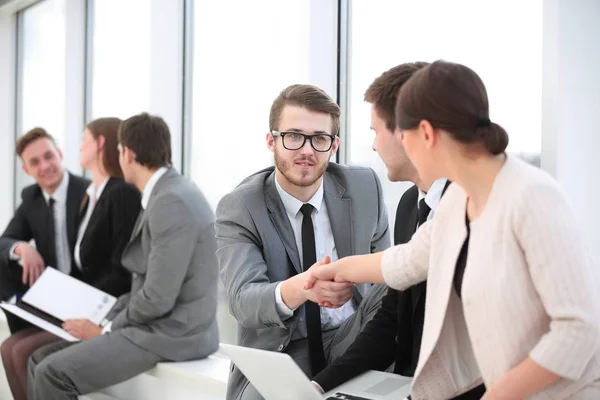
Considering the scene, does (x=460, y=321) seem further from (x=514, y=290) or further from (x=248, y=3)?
(x=248, y=3)

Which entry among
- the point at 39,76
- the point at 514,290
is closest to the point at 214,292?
the point at 514,290

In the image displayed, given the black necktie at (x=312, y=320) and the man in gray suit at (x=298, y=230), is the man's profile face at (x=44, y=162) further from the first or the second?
the black necktie at (x=312, y=320)

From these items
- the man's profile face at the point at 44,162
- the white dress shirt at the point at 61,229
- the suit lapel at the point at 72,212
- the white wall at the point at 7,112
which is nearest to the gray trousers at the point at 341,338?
the suit lapel at the point at 72,212

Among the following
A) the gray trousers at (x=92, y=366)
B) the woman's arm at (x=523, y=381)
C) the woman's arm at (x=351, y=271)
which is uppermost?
the woman's arm at (x=351, y=271)

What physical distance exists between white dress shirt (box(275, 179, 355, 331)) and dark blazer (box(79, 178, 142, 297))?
5.84 feet

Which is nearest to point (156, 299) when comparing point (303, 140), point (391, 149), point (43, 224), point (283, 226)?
point (283, 226)

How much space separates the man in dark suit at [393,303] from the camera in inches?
80.3

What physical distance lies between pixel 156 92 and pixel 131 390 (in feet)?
5.84

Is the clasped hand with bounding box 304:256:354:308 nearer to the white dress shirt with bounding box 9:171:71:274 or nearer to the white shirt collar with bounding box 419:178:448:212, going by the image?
the white shirt collar with bounding box 419:178:448:212

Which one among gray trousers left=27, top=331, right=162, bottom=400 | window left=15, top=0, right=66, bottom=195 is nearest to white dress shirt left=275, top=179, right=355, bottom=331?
gray trousers left=27, top=331, right=162, bottom=400

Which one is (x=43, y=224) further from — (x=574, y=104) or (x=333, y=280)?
(x=574, y=104)

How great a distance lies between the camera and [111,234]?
4090 millimetres

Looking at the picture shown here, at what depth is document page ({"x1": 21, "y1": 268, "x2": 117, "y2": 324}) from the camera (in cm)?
390

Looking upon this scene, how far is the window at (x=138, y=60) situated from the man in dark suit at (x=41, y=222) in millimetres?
649
